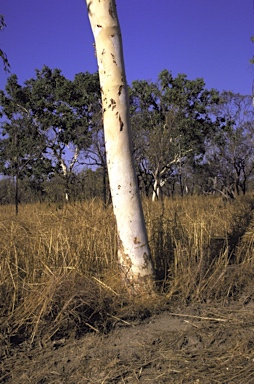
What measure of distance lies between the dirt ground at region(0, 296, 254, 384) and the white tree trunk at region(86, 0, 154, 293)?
63 cm

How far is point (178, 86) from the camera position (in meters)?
29.7

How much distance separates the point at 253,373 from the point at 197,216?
3.46 meters

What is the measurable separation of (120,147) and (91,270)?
141 centimetres

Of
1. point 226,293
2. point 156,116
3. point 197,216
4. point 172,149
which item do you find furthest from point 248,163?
point 226,293

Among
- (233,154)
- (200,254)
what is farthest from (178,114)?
(200,254)

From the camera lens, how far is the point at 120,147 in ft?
14.2

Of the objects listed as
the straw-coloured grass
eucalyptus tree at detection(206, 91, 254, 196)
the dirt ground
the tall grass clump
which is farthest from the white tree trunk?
eucalyptus tree at detection(206, 91, 254, 196)

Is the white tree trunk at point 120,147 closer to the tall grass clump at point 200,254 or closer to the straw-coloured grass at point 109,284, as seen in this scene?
the straw-coloured grass at point 109,284

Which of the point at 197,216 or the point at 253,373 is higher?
the point at 197,216

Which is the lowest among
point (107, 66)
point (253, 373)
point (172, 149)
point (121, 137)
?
point (253, 373)

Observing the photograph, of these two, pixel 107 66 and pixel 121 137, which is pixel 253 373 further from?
pixel 107 66

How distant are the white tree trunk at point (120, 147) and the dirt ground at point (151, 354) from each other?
24.9 inches

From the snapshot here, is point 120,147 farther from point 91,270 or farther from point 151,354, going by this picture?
point 151,354

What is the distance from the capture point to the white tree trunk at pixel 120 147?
4262 millimetres
